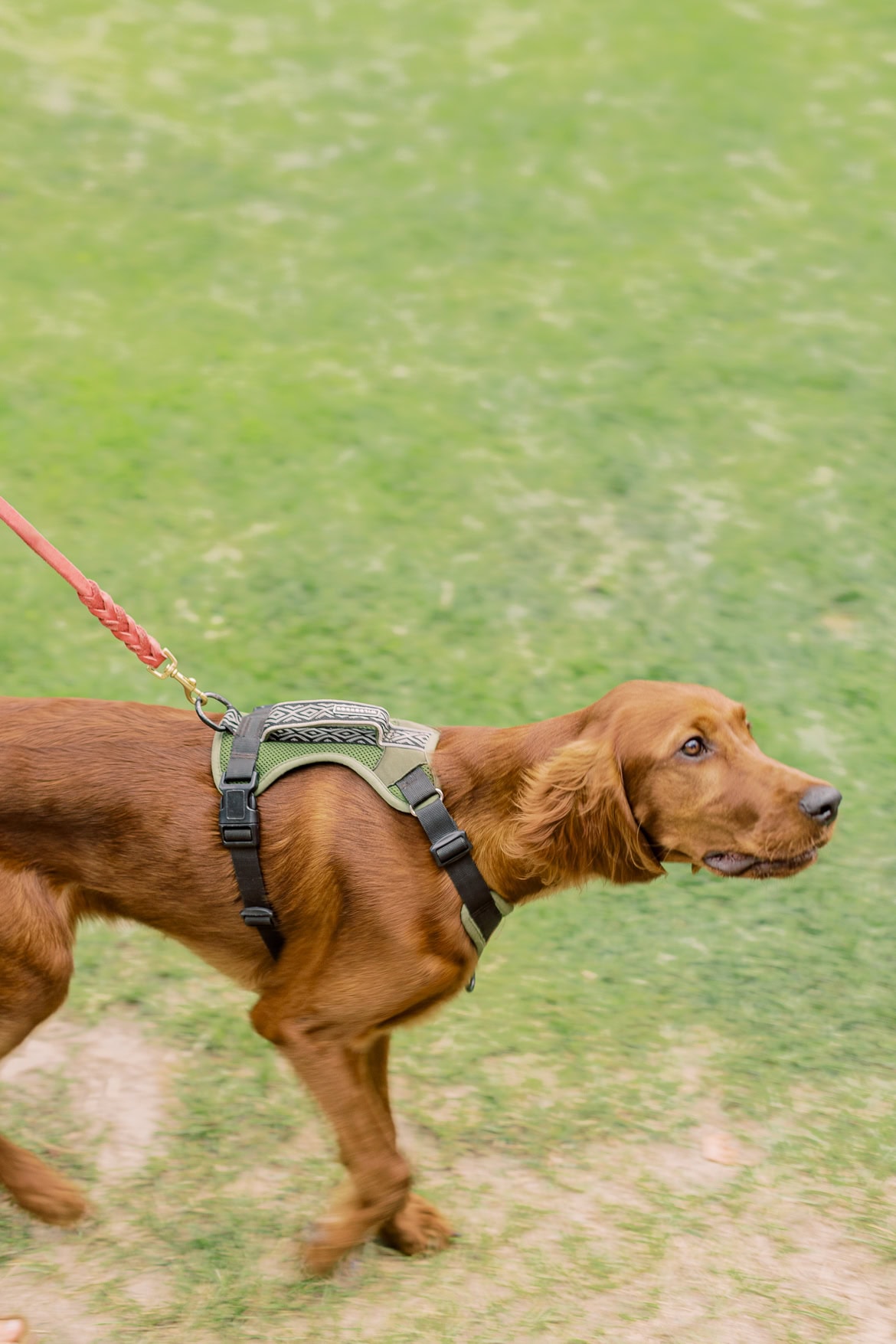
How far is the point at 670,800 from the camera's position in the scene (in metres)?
3.04

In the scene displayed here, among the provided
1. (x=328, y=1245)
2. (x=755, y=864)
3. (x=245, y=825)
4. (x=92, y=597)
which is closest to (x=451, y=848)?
(x=245, y=825)

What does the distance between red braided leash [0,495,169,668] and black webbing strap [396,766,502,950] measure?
80cm

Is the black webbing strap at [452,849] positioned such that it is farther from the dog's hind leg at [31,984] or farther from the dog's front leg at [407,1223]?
the dog's hind leg at [31,984]

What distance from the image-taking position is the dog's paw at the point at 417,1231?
11.0 feet

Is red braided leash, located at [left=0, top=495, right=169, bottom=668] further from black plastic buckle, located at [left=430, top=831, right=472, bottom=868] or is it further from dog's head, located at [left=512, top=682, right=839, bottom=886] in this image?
dog's head, located at [left=512, top=682, right=839, bottom=886]

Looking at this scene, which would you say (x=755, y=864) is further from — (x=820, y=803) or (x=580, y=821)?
(x=580, y=821)

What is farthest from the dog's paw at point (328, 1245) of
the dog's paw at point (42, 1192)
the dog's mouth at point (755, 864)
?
the dog's mouth at point (755, 864)

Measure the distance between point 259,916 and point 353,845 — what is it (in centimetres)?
28

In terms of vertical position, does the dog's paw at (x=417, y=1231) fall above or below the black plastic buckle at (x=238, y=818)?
below

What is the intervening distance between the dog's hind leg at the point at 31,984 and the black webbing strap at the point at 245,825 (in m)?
0.44

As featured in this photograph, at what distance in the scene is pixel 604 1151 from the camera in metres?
3.64

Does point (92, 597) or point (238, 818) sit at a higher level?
point (92, 597)

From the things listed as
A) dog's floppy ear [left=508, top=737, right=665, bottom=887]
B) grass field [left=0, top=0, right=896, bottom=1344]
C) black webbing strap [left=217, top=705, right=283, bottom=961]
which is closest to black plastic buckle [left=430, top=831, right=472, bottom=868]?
dog's floppy ear [left=508, top=737, right=665, bottom=887]

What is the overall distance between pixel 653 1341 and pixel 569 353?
4935 mm
